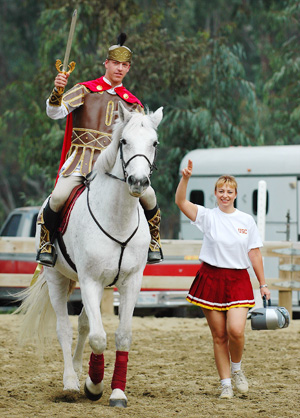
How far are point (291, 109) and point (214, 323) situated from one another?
1960 centimetres

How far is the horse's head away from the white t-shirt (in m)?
1.06

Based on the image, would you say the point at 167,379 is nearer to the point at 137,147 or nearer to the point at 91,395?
the point at 91,395

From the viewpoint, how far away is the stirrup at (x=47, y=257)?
6359mm

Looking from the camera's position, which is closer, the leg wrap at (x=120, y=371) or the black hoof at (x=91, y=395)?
the leg wrap at (x=120, y=371)

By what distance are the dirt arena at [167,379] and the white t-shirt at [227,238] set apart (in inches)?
41.8

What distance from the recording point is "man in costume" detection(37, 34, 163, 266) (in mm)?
6336

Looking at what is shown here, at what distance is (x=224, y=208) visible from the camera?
20.6 ft

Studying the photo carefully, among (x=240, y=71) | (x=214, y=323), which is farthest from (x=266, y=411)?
(x=240, y=71)

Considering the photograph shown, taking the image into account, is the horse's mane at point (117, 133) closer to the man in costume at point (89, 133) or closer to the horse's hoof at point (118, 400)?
the man in costume at point (89, 133)

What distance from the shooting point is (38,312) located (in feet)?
23.5

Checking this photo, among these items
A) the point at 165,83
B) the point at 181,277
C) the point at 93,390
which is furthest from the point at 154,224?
the point at 165,83

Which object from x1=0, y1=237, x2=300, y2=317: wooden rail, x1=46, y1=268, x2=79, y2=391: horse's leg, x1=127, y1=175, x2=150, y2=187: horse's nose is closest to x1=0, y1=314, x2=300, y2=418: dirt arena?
x1=46, y1=268, x2=79, y2=391: horse's leg

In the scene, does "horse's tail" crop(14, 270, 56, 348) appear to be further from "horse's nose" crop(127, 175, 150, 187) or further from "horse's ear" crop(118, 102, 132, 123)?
"horse's nose" crop(127, 175, 150, 187)

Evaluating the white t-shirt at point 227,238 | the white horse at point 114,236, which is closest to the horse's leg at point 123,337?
the white horse at point 114,236
